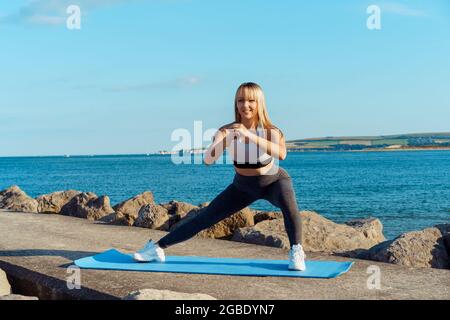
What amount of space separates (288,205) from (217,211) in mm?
767

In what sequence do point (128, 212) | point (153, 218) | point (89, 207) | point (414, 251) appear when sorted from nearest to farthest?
point (414, 251), point (153, 218), point (128, 212), point (89, 207)

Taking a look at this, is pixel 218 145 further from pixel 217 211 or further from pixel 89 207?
pixel 89 207

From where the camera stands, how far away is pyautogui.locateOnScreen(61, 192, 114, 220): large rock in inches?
448

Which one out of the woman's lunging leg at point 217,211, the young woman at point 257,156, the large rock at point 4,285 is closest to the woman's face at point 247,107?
the young woman at point 257,156

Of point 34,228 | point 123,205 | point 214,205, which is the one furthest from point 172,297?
point 123,205

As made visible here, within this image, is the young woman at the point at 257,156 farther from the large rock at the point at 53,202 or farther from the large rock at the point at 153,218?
the large rock at the point at 53,202

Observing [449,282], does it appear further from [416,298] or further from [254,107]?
[254,107]

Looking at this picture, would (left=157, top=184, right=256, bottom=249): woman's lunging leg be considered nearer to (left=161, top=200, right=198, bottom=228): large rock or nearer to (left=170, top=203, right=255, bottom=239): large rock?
(left=170, top=203, right=255, bottom=239): large rock

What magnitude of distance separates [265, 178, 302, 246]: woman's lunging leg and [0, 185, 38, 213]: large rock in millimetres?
9206

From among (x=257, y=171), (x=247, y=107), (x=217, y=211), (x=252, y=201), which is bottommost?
(x=217, y=211)

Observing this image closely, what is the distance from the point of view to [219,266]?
6.10 metres

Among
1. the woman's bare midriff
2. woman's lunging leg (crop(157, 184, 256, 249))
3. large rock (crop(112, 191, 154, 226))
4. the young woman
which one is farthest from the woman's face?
large rock (crop(112, 191, 154, 226))

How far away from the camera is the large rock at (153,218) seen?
9258mm

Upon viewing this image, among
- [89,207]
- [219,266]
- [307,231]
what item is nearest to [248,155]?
[219,266]
